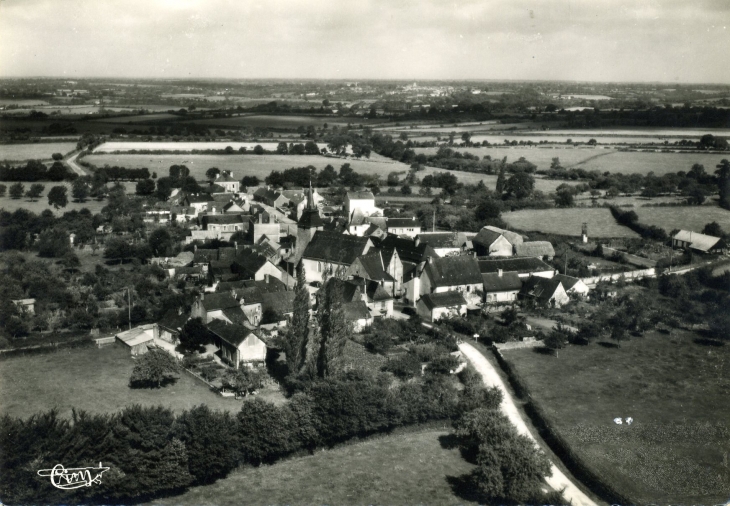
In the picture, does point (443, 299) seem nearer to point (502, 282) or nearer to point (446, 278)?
point (446, 278)

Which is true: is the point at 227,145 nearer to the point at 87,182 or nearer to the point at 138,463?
the point at 87,182

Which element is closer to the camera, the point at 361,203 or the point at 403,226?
the point at 403,226

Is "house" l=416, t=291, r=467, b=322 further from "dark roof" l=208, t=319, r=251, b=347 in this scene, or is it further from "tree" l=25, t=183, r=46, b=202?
"tree" l=25, t=183, r=46, b=202

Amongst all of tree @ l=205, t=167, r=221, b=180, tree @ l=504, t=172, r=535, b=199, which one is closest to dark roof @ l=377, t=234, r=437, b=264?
tree @ l=504, t=172, r=535, b=199

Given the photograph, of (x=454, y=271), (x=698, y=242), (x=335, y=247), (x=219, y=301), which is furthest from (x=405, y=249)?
(x=698, y=242)

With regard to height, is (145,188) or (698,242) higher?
(145,188)

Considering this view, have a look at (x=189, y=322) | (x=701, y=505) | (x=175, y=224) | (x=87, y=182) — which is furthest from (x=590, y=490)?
(x=87, y=182)

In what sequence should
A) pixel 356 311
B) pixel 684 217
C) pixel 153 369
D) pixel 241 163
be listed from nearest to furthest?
1. pixel 153 369
2. pixel 356 311
3. pixel 684 217
4. pixel 241 163
